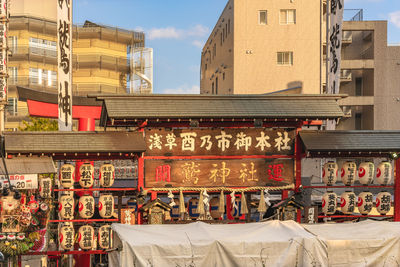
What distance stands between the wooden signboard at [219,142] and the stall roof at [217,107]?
93 centimetres

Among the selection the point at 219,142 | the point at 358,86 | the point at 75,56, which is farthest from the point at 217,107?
the point at 75,56

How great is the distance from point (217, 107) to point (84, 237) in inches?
284

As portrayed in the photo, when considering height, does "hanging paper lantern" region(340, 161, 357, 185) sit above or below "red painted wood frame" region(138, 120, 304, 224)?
below

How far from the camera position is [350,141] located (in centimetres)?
1880

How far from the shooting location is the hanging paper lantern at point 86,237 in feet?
57.0

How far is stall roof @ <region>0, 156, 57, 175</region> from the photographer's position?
16.8 meters

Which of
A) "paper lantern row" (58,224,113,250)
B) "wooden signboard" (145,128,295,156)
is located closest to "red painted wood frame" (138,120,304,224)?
"wooden signboard" (145,128,295,156)

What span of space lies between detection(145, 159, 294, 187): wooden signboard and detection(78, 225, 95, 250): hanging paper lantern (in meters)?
2.84

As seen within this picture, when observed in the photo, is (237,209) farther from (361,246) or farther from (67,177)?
(67,177)

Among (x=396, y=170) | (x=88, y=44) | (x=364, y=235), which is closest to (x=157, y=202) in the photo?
(x=364, y=235)

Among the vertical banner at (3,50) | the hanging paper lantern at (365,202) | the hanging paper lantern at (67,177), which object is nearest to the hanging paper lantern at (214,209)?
the hanging paper lantern at (67,177)

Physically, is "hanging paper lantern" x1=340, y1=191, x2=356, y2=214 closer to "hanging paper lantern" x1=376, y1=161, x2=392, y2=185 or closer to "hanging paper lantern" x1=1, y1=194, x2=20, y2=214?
"hanging paper lantern" x1=376, y1=161, x2=392, y2=185

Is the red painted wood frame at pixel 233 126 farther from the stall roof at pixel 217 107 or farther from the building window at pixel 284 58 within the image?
the building window at pixel 284 58

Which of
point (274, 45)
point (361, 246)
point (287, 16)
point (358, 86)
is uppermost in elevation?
point (287, 16)
